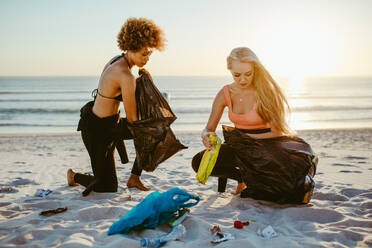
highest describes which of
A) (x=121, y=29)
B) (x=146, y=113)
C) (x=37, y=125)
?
(x=121, y=29)

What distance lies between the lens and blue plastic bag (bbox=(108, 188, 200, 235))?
260 centimetres

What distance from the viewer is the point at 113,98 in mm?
3709

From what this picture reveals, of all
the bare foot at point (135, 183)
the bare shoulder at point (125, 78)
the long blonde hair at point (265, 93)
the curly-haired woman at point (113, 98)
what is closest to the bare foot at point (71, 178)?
the curly-haired woman at point (113, 98)

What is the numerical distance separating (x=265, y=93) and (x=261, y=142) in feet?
1.69

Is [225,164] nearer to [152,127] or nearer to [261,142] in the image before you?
[261,142]

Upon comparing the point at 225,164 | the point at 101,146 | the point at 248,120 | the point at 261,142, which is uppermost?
the point at 248,120

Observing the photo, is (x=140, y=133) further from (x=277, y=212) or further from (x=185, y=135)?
(x=185, y=135)

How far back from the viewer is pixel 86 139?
12.6ft

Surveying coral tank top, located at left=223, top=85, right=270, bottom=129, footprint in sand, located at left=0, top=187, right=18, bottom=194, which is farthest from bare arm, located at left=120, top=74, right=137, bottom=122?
footprint in sand, located at left=0, top=187, right=18, bottom=194

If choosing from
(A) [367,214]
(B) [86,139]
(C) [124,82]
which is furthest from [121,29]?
(A) [367,214]

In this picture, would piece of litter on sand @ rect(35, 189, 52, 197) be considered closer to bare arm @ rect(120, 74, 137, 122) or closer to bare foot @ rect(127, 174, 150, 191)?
bare foot @ rect(127, 174, 150, 191)

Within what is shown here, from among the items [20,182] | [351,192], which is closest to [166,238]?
[351,192]

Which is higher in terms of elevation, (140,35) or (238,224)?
(140,35)

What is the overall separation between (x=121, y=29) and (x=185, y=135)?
564 cm
